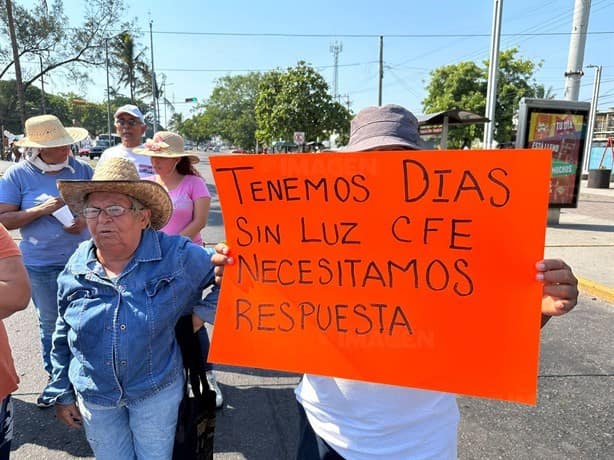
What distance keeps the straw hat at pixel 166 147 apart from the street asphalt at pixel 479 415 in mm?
1732

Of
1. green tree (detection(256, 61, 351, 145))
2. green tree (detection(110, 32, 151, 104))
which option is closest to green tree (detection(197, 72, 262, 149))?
green tree (detection(110, 32, 151, 104))

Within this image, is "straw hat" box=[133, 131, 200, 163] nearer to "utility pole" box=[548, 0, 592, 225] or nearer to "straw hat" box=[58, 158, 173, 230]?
"straw hat" box=[58, 158, 173, 230]

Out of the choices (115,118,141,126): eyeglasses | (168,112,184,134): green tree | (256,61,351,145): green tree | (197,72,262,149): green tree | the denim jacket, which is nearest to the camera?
the denim jacket

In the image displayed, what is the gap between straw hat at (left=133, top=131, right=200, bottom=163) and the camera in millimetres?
2852

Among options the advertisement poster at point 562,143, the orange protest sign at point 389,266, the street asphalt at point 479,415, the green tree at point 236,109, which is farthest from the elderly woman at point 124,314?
the green tree at point 236,109

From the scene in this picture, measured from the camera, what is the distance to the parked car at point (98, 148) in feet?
120

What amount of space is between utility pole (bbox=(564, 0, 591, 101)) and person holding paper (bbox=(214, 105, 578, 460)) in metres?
11.8

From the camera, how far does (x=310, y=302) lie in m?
1.37

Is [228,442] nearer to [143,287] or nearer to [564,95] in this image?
[143,287]

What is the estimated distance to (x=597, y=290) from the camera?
537cm

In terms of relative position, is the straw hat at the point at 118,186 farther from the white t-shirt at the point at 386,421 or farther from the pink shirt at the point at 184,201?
the pink shirt at the point at 184,201

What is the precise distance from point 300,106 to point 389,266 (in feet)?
90.7

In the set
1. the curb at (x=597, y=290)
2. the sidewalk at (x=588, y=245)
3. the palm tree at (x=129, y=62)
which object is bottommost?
the curb at (x=597, y=290)

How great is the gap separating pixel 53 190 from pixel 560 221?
33.4 ft
